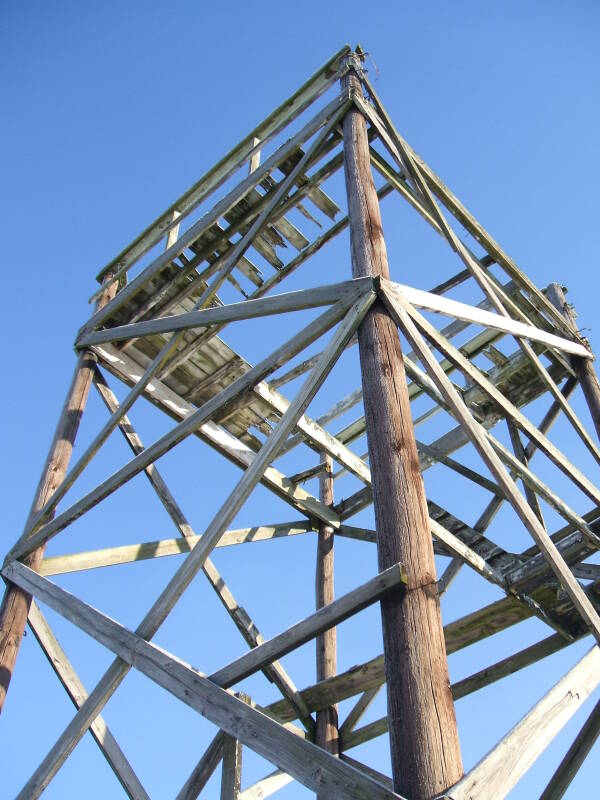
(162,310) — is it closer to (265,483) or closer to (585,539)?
(265,483)

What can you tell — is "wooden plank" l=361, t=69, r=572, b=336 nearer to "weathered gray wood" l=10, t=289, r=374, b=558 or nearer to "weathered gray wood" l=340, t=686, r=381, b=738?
"weathered gray wood" l=10, t=289, r=374, b=558

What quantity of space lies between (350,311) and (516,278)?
3995 mm

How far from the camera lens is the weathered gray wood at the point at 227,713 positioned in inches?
108

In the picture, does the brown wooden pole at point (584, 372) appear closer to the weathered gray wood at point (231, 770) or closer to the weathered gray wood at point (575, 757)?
the weathered gray wood at point (575, 757)

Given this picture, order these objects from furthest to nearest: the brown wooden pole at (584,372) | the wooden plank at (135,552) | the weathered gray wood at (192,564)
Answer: the brown wooden pole at (584,372), the wooden plank at (135,552), the weathered gray wood at (192,564)

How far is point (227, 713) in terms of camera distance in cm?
326

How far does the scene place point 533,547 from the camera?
6.16 meters

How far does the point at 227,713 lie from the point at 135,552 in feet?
8.86

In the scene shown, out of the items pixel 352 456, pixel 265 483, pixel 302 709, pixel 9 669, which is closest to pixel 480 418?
pixel 352 456

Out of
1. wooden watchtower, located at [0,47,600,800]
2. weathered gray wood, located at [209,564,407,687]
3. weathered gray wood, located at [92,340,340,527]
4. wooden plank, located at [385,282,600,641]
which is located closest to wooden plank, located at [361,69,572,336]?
wooden watchtower, located at [0,47,600,800]

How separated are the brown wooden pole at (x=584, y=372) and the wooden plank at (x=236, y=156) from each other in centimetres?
330

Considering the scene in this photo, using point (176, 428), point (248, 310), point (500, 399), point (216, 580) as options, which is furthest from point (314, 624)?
point (216, 580)

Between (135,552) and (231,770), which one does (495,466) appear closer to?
(231,770)

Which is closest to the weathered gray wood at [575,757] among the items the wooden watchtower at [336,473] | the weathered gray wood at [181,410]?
the wooden watchtower at [336,473]
